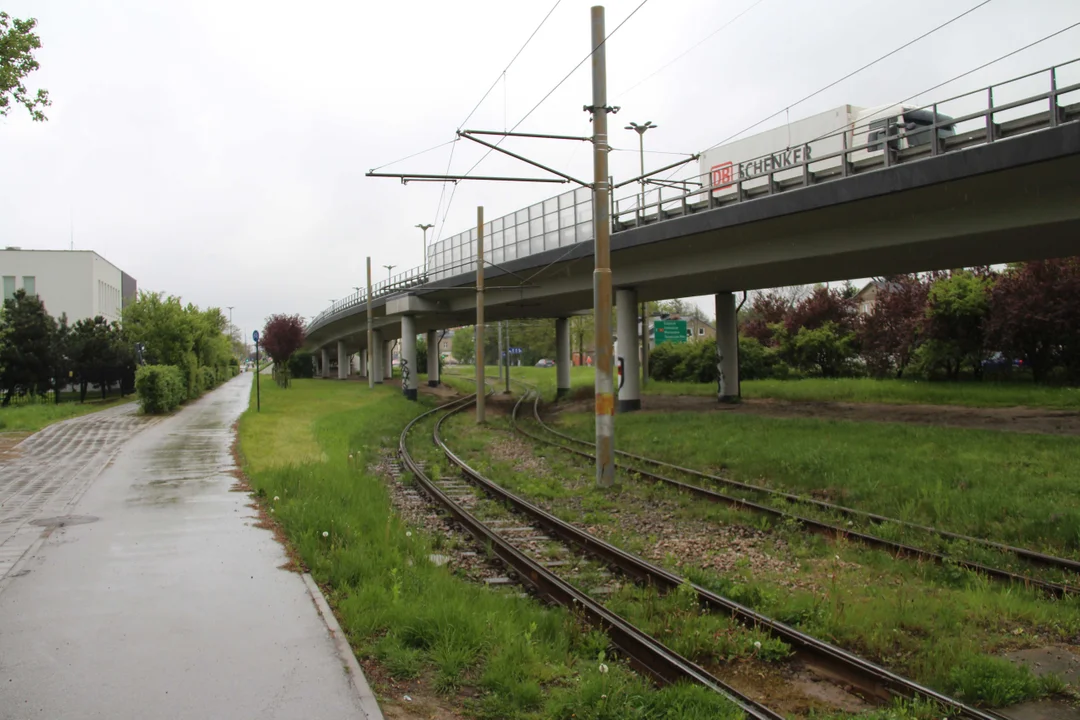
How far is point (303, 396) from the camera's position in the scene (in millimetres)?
45531

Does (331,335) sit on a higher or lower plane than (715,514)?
higher

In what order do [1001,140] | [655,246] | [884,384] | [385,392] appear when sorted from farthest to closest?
[385,392]
[884,384]
[655,246]
[1001,140]

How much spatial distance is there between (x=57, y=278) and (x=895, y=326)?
6592 centimetres

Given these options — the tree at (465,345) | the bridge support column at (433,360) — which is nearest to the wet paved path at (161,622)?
the bridge support column at (433,360)

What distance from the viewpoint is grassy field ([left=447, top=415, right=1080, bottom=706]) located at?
20.4ft

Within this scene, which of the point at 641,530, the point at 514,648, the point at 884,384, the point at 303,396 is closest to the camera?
the point at 514,648

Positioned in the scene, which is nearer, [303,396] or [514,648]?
[514,648]

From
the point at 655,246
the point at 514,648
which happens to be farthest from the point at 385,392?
the point at 514,648

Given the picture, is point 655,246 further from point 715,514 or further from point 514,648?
point 514,648

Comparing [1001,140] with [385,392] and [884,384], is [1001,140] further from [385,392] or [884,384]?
[385,392]

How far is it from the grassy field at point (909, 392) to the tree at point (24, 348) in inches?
1292

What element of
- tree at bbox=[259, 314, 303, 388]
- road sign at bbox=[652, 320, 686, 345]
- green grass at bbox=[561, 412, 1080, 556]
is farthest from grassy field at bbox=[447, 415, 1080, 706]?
tree at bbox=[259, 314, 303, 388]

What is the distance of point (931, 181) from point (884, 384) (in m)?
18.0

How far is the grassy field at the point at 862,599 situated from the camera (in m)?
6.21
